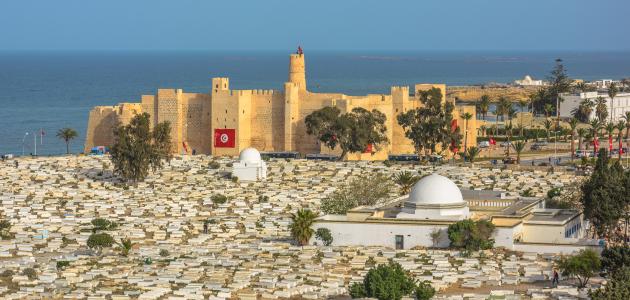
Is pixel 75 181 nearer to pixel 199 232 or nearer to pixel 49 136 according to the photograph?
pixel 199 232

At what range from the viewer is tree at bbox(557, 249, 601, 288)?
1746 inches

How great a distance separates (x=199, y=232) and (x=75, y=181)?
47.1 ft

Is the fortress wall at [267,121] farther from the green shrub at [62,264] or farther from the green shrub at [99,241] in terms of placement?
the green shrub at [62,264]

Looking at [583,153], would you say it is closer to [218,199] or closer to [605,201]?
[218,199]

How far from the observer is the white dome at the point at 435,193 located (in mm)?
53250

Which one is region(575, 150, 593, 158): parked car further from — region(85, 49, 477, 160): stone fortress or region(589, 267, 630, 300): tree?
region(589, 267, 630, 300): tree

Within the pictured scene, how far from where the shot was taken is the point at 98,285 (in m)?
45.4

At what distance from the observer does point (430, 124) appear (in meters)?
76.8

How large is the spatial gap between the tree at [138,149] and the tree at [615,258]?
1156 inches

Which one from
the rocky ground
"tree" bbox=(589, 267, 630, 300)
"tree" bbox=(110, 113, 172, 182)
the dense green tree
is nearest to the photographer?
"tree" bbox=(589, 267, 630, 300)

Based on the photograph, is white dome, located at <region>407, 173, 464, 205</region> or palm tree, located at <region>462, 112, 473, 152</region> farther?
palm tree, located at <region>462, 112, 473, 152</region>

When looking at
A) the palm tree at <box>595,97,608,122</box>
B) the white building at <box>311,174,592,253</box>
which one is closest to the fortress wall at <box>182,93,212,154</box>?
the white building at <box>311,174,592,253</box>

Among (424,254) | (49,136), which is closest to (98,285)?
(424,254)

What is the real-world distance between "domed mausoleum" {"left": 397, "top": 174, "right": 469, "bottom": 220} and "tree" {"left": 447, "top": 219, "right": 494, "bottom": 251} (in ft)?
6.80
